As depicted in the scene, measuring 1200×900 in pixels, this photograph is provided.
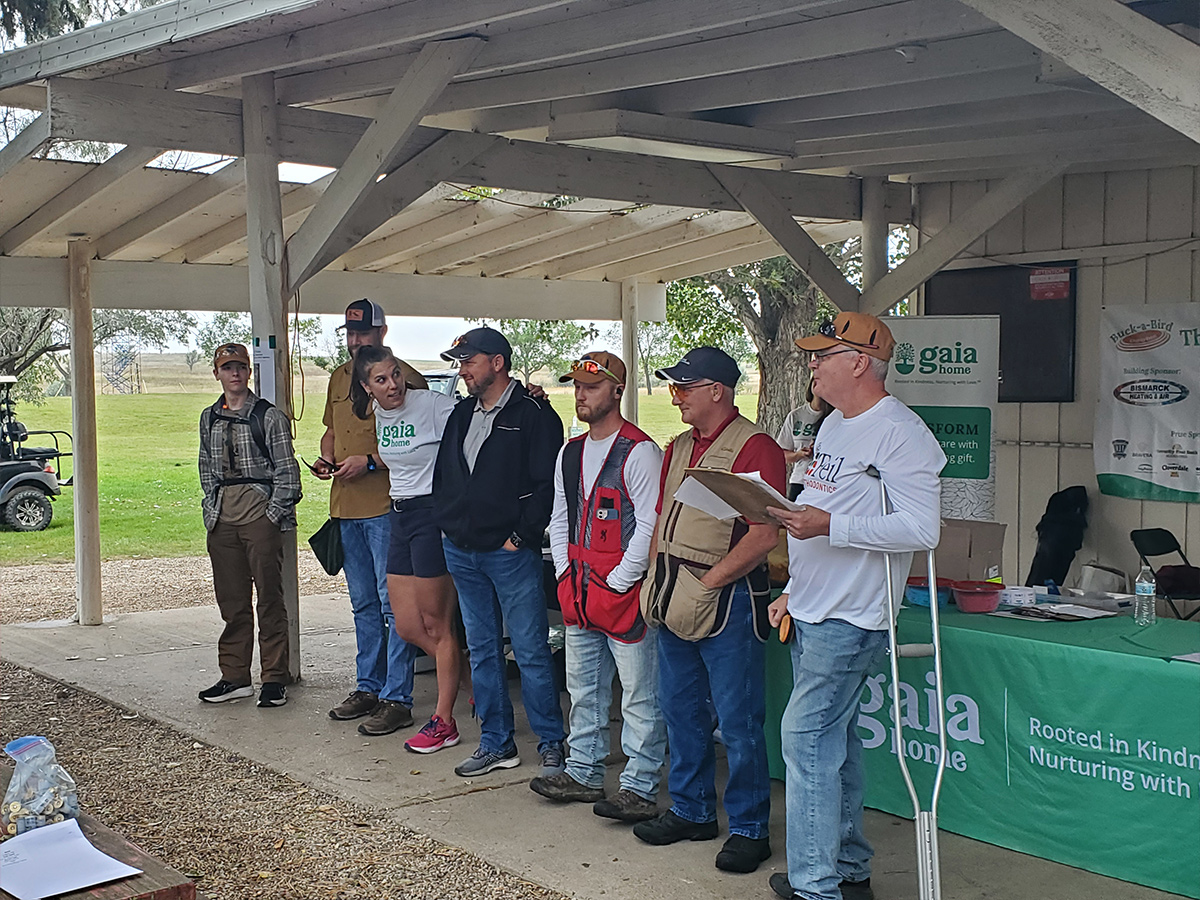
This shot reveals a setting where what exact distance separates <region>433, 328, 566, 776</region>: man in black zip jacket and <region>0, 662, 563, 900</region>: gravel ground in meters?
0.73

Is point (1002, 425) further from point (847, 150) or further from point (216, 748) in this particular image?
point (216, 748)

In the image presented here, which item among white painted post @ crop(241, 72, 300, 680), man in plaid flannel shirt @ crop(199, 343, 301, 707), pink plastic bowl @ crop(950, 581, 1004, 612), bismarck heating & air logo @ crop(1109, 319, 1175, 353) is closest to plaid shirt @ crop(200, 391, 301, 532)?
man in plaid flannel shirt @ crop(199, 343, 301, 707)

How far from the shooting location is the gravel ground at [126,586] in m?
10.2

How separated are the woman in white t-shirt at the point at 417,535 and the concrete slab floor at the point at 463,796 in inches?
13.0

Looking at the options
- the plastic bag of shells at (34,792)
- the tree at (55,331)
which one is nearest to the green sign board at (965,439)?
the plastic bag of shells at (34,792)

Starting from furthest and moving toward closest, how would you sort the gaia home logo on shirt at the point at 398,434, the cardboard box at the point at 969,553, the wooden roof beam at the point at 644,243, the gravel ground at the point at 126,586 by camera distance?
the wooden roof beam at the point at 644,243
the gravel ground at the point at 126,586
the gaia home logo on shirt at the point at 398,434
the cardboard box at the point at 969,553

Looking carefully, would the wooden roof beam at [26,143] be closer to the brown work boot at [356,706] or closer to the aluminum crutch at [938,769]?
the brown work boot at [356,706]

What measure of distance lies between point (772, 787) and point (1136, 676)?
5.48ft

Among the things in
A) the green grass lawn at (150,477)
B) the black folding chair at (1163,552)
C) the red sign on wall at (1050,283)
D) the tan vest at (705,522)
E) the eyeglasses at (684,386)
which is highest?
the red sign on wall at (1050,283)

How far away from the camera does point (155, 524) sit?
18953mm

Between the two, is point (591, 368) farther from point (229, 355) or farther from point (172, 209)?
point (172, 209)

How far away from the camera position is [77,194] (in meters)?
7.80

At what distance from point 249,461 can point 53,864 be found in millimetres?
3328

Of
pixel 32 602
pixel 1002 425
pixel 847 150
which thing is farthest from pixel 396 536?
pixel 32 602
